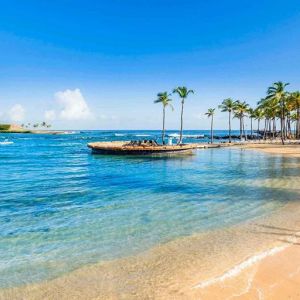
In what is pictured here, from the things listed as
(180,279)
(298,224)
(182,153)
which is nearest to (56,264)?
(180,279)

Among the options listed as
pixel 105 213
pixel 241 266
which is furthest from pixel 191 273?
pixel 105 213

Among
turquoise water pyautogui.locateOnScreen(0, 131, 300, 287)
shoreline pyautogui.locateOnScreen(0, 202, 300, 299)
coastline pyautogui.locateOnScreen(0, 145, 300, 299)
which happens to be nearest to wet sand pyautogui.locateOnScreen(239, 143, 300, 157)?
turquoise water pyautogui.locateOnScreen(0, 131, 300, 287)

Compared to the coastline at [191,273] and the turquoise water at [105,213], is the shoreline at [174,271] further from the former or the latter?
the turquoise water at [105,213]

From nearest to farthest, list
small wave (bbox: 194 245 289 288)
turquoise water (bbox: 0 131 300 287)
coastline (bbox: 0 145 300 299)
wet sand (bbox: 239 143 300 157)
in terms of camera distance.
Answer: coastline (bbox: 0 145 300 299) < small wave (bbox: 194 245 289 288) < turquoise water (bbox: 0 131 300 287) < wet sand (bbox: 239 143 300 157)

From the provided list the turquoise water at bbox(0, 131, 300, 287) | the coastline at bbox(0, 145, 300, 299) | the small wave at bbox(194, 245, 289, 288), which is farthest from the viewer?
the turquoise water at bbox(0, 131, 300, 287)

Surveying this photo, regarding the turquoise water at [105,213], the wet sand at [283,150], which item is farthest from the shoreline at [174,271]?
the wet sand at [283,150]

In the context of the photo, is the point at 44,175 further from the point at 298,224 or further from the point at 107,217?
the point at 298,224

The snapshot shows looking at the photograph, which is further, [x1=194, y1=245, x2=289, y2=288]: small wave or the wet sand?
the wet sand

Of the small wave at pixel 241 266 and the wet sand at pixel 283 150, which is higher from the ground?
the wet sand at pixel 283 150

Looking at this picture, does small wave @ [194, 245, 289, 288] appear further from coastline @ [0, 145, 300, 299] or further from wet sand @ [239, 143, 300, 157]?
wet sand @ [239, 143, 300, 157]

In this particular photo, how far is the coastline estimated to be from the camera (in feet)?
25.2

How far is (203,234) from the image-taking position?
1234 centimetres

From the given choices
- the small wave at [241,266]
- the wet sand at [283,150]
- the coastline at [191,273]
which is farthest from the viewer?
the wet sand at [283,150]

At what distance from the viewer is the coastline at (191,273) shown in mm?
7680
